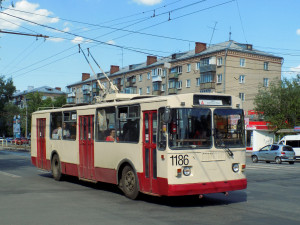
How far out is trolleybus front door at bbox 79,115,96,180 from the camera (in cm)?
1251

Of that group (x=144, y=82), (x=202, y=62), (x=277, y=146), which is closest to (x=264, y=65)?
(x=202, y=62)

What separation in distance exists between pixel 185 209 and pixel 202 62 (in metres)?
54.2

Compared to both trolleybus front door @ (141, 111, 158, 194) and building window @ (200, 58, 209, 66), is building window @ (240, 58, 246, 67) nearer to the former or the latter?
building window @ (200, 58, 209, 66)

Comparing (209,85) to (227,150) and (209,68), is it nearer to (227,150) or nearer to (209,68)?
(209,68)

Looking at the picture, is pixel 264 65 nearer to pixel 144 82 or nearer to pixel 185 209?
pixel 144 82

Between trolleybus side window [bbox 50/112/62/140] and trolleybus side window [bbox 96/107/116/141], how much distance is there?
→ 3165mm

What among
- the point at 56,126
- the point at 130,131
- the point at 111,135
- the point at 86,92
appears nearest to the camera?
the point at 130,131

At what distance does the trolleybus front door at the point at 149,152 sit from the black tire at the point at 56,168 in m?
5.83

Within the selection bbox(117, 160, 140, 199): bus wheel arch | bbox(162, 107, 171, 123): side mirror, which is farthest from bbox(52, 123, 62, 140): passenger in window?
bbox(162, 107, 171, 123): side mirror

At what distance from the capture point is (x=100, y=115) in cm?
1209

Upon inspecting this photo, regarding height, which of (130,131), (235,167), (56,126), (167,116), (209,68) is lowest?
(235,167)

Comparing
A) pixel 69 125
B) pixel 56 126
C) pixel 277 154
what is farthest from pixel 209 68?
pixel 69 125

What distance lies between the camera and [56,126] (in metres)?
15.3

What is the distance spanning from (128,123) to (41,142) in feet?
22.9
